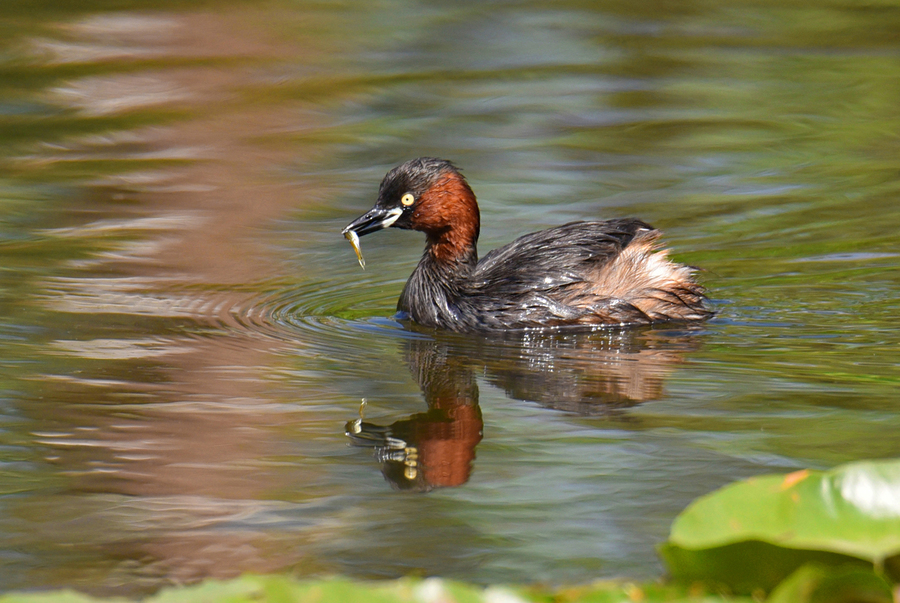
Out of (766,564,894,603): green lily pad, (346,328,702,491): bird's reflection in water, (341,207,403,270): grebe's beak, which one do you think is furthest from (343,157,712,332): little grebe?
(766,564,894,603): green lily pad

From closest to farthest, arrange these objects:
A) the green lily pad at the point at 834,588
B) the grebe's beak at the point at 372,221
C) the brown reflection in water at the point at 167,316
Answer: the green lily pad at the point at 834,588 → the brown reflection in water at the point at 167,316 → the grebe's beak at the point at 372,221

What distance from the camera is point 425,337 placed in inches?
260

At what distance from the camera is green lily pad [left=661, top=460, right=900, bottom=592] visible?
2328 mm

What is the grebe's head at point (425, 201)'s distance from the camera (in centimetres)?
714

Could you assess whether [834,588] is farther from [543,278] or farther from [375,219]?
[375,219]

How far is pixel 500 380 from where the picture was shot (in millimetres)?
5562

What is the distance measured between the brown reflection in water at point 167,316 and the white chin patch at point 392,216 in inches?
35.8

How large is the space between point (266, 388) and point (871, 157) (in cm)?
596

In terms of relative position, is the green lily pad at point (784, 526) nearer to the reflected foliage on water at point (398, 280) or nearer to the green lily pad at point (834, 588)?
the green lily pad at point (834, 588)

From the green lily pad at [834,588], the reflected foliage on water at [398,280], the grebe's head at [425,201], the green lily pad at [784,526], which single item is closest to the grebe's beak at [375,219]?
the grebe's head at [425,201]

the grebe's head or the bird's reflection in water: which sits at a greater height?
the grebe's head

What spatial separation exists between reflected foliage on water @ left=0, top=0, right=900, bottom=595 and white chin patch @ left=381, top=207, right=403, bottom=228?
0.49m

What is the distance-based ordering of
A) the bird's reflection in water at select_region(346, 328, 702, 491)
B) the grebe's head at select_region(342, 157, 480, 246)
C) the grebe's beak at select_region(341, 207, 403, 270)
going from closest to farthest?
the bird's reflection in water at select_region(346, 328, 702, 491)
the grebe's beak at select_region(341, 207, 403, 270)
the grebe's head at select_region(342, 157, 480, 246)

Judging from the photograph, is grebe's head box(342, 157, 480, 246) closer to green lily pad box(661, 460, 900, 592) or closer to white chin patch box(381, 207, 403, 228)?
white chin patch box(381, 207, 403, 228)
